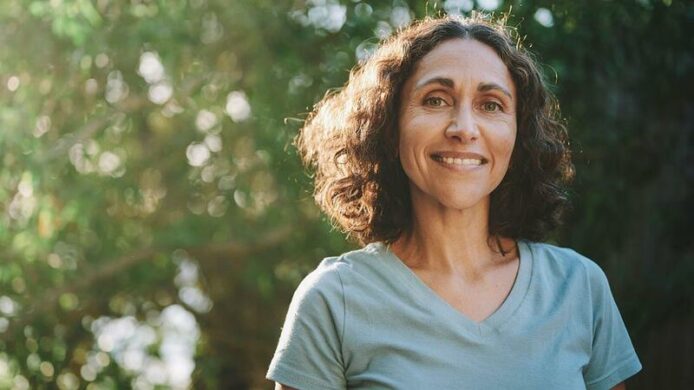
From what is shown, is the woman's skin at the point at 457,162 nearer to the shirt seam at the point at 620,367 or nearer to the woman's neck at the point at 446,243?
the woman's neck at the point at 446,243

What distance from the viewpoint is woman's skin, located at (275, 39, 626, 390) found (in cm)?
196

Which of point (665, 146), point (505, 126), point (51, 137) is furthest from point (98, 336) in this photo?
point (505, 126)

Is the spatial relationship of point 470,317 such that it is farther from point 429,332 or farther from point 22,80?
point 22,80

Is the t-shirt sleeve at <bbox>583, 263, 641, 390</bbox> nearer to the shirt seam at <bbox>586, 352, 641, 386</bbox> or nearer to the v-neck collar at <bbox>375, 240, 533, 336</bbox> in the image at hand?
the shirt seam at <bbox>586, 352, 641, 386</bbox>

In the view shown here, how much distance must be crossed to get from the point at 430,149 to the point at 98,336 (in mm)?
3745

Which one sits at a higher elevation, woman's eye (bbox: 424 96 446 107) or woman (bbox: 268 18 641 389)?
woman's eye (bbox: 424 96 446 107)

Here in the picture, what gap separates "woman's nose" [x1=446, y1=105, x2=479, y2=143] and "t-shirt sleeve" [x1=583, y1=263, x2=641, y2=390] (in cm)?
42

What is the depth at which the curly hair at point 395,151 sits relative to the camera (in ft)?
6.78

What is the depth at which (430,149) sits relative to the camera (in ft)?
6.46

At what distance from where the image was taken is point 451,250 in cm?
206

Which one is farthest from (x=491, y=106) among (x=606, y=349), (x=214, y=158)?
(x=214, y=158)

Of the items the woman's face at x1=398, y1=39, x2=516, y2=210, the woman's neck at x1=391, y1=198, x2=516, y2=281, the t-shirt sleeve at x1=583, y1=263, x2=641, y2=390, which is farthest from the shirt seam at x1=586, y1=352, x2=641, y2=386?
the woman's face at x1=398, y1=39, x2=516, y2=210

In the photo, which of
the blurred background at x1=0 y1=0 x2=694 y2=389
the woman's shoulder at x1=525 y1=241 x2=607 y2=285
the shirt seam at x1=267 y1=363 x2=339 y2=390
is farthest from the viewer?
the blurred background at x1=0 y1=0 x2=694 y2=389

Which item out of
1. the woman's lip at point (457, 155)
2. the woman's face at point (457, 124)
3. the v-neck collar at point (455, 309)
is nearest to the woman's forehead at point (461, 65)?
the woman's face at point (457, 124)
